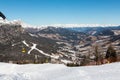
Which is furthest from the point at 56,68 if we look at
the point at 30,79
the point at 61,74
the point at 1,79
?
the point at 1,79

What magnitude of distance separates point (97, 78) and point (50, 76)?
3.82 feet

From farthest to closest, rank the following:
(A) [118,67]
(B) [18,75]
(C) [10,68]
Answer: (C) [10,68]
(A) [118,67]
(B) [18,75]

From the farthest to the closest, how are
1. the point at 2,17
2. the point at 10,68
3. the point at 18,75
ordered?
the point at 2,17
the point at 10,68
the point at 18,75

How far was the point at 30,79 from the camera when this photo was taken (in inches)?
231

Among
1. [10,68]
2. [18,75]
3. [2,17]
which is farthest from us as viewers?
[2,17]

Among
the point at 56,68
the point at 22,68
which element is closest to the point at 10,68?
the point at 22,68

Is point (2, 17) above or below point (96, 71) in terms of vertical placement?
above

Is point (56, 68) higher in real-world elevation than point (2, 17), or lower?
lower

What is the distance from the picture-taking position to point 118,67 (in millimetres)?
6688

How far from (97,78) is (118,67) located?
1.31m

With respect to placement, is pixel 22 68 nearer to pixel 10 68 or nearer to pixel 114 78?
pixel 10 68

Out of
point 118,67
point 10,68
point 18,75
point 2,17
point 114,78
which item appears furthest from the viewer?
point 2,17

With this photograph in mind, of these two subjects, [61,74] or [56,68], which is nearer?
[61,74]

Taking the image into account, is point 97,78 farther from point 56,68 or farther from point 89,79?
point 56,68
